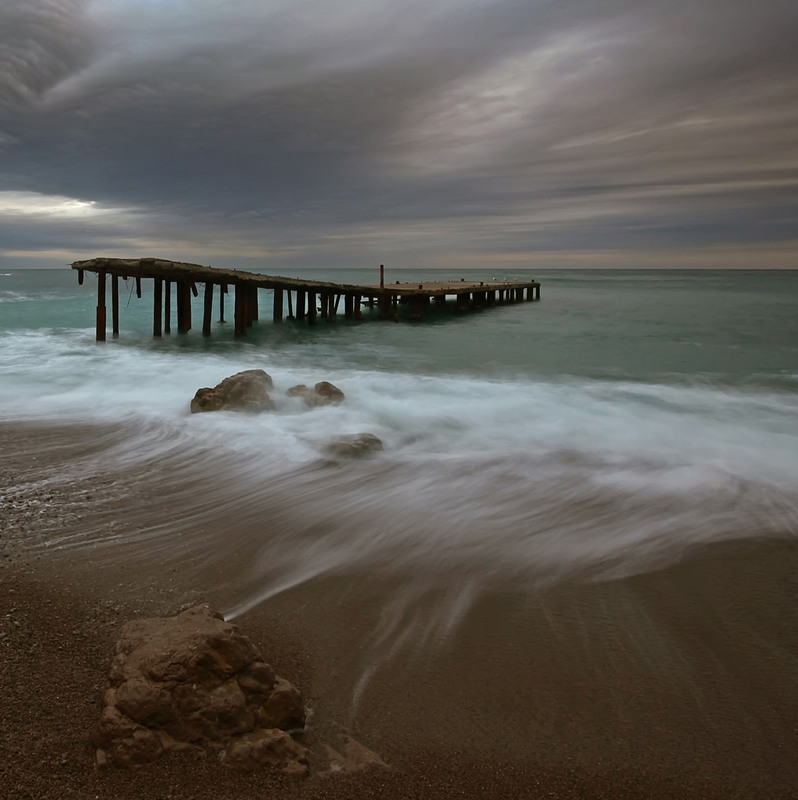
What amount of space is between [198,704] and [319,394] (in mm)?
5858

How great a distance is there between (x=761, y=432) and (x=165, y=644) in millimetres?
7497

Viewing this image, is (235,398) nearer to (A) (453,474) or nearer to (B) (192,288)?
(A) (453,474)

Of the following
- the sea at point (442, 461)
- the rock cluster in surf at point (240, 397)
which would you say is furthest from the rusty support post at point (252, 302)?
the rock cluster in surf at point (240, 397)

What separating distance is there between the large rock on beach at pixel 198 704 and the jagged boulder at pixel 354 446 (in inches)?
137

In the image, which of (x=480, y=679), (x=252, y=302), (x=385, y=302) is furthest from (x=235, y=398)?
(x=385, y=302)

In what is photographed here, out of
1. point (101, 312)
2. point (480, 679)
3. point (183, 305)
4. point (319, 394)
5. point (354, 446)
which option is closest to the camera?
point (480, 679)

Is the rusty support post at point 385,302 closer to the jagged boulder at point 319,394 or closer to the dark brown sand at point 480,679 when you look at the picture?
the jagged boulder at point 319,394

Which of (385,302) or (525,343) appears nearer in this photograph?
(525,343)

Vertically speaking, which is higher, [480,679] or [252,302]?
[252,302]

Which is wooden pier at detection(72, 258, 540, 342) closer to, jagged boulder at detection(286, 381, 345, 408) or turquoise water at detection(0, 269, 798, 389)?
turquoise water at detection(0, 269, 798, 389)

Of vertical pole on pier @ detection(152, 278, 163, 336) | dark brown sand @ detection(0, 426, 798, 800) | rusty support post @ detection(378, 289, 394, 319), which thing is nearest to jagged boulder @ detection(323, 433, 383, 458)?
dark brown sand @ detection(0, 426, 798, 800)

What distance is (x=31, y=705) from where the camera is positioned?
229cm

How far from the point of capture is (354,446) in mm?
5852

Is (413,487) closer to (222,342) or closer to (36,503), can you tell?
(36,503)
